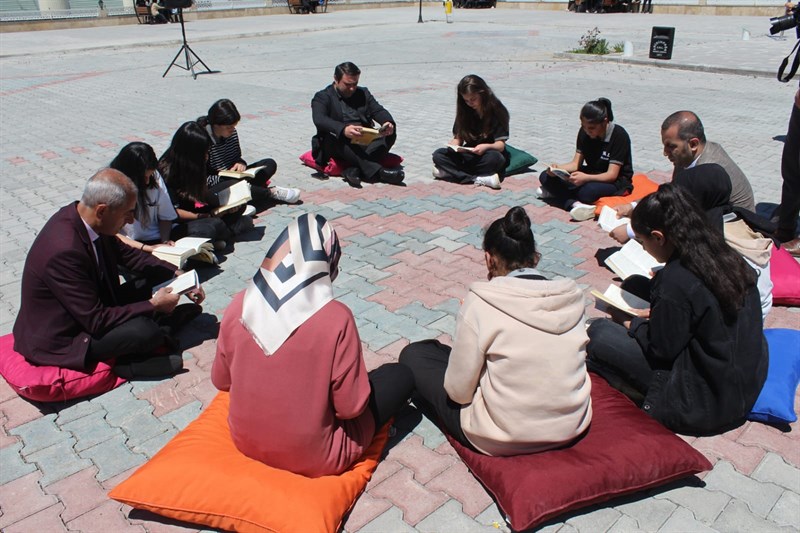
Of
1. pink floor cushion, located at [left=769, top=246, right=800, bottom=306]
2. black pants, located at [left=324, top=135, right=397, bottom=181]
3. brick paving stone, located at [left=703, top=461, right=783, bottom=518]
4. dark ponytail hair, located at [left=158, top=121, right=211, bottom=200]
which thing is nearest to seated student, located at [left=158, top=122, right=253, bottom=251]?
dark ponytail hair, located at [left=158, top=121, right=211, bottom=200]

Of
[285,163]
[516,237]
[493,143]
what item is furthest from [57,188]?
[516,237]

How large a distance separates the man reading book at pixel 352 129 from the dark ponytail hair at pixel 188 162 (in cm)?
203

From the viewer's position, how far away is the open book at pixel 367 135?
7113 millimetres

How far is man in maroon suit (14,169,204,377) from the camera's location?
133 inches

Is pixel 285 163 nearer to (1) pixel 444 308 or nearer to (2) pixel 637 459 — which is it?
(1) pixel 444 308

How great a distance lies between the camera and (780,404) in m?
3.32

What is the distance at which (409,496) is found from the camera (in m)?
2.96

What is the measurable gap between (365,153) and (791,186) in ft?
13.5

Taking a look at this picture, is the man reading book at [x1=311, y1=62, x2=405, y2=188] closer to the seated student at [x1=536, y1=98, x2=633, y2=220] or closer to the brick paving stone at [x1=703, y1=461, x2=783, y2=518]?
the seated student at [x1=536, y1=98, x2=633, y2=220]

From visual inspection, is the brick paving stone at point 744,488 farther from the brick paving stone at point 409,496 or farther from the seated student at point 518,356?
the brick paving stone at point 409,496

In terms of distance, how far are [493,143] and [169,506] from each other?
5.48 metres

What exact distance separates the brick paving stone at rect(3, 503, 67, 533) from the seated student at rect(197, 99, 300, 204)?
3578mm

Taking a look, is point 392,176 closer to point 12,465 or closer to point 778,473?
point 12,465

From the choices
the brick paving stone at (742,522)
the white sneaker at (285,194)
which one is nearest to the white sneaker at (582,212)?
the white sneaker at (285,194)
